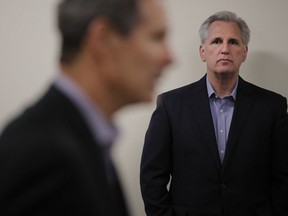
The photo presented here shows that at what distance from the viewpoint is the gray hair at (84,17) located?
61 cm

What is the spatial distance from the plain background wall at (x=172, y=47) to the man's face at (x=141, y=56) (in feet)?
3.70

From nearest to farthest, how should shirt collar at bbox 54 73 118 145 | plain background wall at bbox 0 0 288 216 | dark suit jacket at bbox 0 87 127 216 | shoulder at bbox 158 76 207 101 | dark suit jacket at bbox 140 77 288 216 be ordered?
1. dark suit jacket at bbox 0 87 127 216
2. shirt collar at bbox 54 73 118 145
3. dark suit jacket at bbox 140 77 288 216
4. shoulder at bbox 158 76 207 101
5. plain background wall at bbox 0 0 288 216

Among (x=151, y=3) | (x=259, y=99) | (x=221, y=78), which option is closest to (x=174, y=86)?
(x=221, y=78)

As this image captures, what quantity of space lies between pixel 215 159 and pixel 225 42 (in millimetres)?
545

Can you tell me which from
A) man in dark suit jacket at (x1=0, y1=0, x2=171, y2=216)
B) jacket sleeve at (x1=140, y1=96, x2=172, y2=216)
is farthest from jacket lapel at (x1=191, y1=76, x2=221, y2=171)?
man in dark suit jacket at (x1=0, y1=0, x2=171, y2=216)

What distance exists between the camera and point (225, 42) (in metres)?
1.65

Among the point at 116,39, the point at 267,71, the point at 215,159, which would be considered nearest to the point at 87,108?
the point at 116,39

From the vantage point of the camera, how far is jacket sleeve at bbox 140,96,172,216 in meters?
1.64

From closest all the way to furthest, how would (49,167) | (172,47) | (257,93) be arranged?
(49,167), (257,93), (172,47)

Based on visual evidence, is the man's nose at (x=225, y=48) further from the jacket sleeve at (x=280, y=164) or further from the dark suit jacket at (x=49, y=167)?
the dark suit jacket at (x=49, y=167)

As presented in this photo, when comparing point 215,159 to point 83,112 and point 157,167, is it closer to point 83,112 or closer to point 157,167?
point 157,167

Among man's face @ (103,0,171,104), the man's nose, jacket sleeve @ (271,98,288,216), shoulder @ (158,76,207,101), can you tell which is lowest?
jacket sleeve @ (271,98,288,216)

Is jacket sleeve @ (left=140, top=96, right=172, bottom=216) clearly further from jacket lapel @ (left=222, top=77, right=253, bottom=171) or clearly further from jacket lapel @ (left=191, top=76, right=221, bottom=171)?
jacket lapel @ (left=222, top=77, right=253, bottom=171)

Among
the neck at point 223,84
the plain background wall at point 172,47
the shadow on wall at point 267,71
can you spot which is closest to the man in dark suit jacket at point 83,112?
the neck at point 223,84
